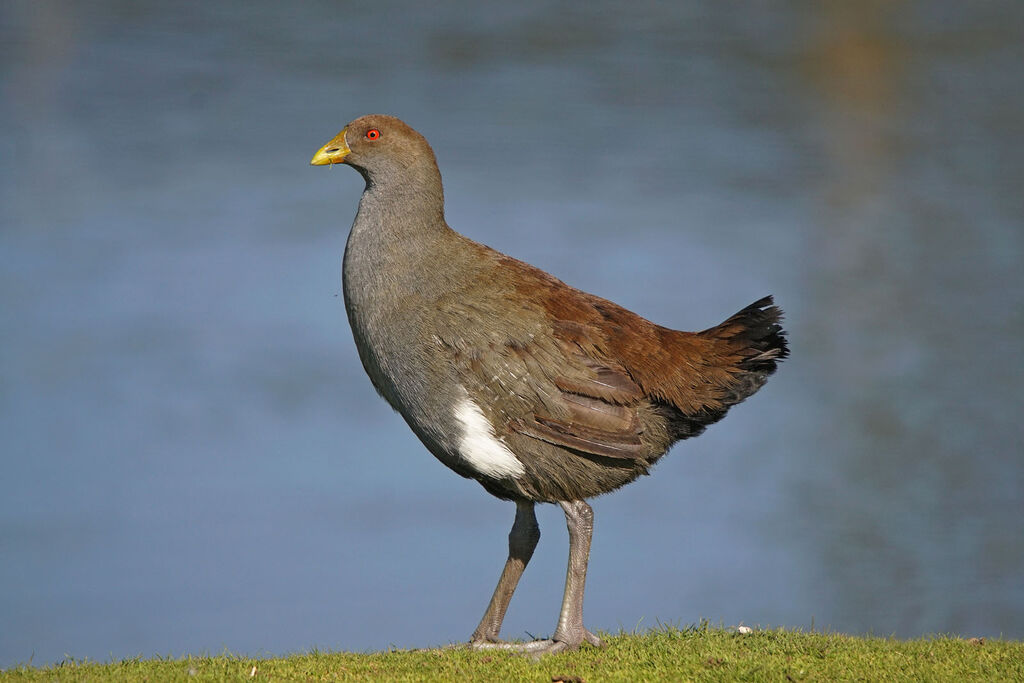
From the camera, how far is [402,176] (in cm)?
584

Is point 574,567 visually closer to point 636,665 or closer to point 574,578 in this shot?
point 574,578

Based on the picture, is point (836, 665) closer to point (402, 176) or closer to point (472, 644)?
point (472, 644)

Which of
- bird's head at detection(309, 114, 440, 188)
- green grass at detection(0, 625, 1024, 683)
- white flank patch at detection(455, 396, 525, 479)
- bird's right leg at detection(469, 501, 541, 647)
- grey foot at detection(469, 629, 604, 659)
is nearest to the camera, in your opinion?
green grass at detection(0, 625, 1024, 683)

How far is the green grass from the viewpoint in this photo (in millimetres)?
5250

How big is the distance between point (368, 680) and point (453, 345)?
1.67 m

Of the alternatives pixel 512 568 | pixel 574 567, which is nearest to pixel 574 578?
pixel 574 567

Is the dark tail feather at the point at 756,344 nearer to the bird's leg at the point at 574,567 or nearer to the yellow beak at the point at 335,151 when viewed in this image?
the bird's leg at the point at 574,567

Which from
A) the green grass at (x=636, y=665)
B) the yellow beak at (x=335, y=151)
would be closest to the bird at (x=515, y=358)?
the yellow beak at (x=335, y=151)

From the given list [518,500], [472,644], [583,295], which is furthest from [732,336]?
[472,644]

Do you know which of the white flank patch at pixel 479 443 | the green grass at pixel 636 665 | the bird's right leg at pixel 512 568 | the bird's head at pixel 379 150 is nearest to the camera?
the green grass at pixel 636 665

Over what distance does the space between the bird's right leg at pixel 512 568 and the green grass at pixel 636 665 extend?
1.05 feet

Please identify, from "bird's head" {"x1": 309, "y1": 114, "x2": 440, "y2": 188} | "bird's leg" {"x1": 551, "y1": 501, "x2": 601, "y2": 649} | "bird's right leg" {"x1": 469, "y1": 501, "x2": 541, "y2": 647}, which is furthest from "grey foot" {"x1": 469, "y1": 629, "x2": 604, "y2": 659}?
"bird's head" {"x1": 309, "y1": 114, "x2": 440, "y2": 188}

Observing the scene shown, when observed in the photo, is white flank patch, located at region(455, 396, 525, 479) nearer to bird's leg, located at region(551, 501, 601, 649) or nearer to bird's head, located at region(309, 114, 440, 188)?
bird's leg, located at region(551, 501, 601, 649)

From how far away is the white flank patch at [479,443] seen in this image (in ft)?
17.8
